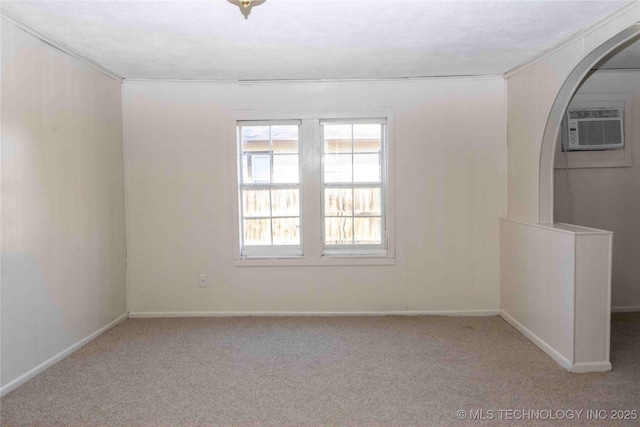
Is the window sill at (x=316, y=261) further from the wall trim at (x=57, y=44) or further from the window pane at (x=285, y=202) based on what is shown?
the wall trim at (x=57, y=44)

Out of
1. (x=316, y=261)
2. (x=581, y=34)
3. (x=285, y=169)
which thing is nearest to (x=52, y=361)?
(x=316, y=261)

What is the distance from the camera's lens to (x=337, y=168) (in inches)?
200

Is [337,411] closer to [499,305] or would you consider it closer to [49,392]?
[49,392]

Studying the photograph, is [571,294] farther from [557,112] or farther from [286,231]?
[286,231]

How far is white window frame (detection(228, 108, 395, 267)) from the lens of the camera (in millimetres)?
4926

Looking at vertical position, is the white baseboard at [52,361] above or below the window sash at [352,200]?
below

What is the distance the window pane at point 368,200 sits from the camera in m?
5.11

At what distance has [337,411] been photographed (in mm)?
2920

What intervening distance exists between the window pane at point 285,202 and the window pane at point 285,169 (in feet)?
0.39

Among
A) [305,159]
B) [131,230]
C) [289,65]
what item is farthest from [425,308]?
[131,230]

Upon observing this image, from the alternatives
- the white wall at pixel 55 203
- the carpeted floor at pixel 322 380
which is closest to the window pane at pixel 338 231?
the carpeted floor at pixel 322 380

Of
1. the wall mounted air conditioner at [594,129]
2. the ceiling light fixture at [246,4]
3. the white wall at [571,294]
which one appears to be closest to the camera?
the ceiling light fixture at [246,4]

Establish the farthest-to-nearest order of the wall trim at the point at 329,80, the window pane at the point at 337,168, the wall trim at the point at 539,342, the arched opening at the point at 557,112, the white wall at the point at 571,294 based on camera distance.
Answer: the window pane at the point at 337,168 → the wall trim at the point at 329,80 → the wall trim at the point at 539,342 → the white wall at the point at 571,294 → the arched opening at the point at 557,112

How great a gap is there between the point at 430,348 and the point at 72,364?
278 centimetres
